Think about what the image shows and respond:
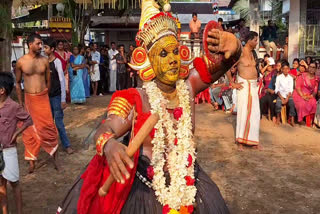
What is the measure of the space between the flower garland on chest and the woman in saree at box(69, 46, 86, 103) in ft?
32.0

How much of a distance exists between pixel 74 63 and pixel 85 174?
10.1 m

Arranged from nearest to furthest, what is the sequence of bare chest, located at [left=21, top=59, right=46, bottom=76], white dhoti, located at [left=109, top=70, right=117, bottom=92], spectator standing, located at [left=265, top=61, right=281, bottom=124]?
1. bare chest, located at [left=21, top=59, right=46, bottom=76]
2. spectator standing, located at [left=265, top=61, right=281, bottom=124]
3. white dhoti, located at [left=109, top=70, right=117, bottom=92]

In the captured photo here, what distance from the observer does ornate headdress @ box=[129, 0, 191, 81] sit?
2.73m

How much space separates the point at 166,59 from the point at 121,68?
42.2 feet

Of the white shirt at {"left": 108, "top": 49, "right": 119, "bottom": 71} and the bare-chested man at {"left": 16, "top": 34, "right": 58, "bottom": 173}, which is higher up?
the white shirt at {"left": 108, "top": 49, "right": 119, "bottom": 71}

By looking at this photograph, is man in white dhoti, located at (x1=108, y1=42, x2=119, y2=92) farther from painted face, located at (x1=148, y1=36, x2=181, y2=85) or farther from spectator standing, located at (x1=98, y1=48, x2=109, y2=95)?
painted face, located at (x1=148, y1=36, x2=181, y2=85)

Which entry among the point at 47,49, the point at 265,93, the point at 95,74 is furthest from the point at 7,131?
the point at 95,74

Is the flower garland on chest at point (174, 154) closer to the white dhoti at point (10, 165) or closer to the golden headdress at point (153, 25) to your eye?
the golden headdress at point (153, 25)

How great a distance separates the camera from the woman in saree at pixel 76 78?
12.2 meters

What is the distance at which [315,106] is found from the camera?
935 cm

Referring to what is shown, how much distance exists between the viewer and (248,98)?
7.22 m

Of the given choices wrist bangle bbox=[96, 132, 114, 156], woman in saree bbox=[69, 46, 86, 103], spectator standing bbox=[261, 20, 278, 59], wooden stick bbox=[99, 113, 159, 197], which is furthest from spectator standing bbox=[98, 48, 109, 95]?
wooden stick bbox=[99, 113, 159, 197]

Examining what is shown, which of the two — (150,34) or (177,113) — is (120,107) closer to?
(177,113)

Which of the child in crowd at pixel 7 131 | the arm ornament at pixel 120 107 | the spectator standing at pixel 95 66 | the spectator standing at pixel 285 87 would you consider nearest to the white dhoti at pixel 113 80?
the spectator standing at pixel 95 66
